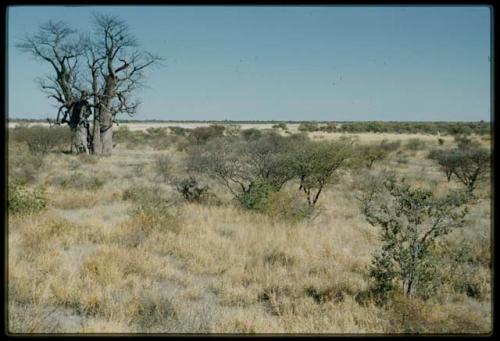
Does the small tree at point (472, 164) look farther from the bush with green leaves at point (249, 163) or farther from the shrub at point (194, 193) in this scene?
the shrub at point (194, 193)

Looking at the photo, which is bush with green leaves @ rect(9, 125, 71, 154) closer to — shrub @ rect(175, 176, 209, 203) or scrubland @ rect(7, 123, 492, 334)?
shrub @ rect(175, 176, 209, 203)

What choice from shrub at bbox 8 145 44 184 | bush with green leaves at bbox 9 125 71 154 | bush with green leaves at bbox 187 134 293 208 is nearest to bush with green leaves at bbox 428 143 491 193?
bush with green leaves at bbox 187 134 293 208

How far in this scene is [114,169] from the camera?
65.2 ft

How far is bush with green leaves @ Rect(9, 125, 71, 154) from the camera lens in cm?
2634

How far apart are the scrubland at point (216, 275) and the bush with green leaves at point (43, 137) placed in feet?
56.9

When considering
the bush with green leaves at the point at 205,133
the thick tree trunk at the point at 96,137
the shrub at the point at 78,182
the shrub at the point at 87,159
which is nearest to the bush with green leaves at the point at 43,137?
the thick tree trunk at the point at 96,137

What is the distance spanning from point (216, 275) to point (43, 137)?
24389mm

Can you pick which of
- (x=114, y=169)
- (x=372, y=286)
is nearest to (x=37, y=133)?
(x=114, y=169)

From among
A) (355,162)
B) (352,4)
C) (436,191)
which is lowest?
(436,191)

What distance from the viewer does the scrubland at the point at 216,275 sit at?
4.73 metres

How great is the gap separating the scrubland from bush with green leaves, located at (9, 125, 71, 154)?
56.9ft

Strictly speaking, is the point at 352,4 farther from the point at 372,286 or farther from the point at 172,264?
the point at 172,264

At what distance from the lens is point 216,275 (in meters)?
6.43

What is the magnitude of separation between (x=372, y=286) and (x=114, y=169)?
15883mm
